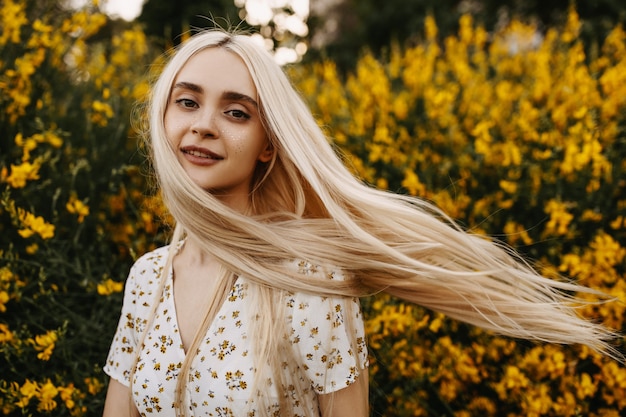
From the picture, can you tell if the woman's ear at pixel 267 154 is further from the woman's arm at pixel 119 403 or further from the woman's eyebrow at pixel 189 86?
the woman's arm at pixel 119 403

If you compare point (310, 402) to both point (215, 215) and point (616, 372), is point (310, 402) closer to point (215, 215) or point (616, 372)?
point (215, 215)

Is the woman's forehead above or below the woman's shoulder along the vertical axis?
above

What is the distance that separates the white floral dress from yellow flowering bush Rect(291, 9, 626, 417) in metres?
0.64

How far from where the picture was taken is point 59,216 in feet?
7.41

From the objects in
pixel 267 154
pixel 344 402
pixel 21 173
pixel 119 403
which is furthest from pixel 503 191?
pixel 21 173

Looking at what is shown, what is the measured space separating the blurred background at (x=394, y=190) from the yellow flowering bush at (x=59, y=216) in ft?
0.03

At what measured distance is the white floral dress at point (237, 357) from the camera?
1259mm

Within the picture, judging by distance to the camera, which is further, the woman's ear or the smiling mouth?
the woman's ear

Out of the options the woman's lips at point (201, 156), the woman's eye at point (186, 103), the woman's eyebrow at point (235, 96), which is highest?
the woman's eyebrow at point (235, 96)

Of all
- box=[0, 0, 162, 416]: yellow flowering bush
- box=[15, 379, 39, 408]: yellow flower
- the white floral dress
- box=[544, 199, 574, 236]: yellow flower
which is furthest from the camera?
box=[544, 199, 574, 236]: yellow flower

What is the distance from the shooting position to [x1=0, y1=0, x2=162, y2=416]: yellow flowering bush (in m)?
1.85

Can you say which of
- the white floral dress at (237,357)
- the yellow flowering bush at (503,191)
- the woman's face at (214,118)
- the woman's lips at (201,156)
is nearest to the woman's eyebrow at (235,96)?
the woman's face at (214,118)

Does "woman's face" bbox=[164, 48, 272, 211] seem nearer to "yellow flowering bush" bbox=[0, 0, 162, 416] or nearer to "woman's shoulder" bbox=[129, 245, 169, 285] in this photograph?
"woman's shoulder" bbox=[129, 245, 169, 285]

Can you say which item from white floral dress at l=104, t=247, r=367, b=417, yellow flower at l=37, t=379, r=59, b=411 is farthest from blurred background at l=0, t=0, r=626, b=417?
white floral dress at l=104, t=247, r=367, b=417
